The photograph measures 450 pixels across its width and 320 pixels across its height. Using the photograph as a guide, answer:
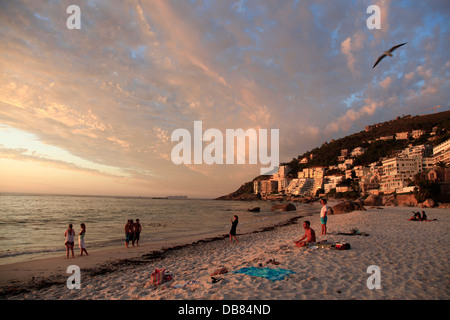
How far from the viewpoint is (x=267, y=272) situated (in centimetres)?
662

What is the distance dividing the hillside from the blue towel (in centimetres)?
11024

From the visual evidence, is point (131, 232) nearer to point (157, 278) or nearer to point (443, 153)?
point (157, 278)

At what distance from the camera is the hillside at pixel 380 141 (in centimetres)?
11251

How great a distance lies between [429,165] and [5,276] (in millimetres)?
95049

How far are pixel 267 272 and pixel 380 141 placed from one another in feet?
517

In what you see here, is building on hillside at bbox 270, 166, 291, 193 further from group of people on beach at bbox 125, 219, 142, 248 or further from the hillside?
group of people on beach at bbox 125, 219, 142, 248

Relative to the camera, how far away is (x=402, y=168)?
72750mm

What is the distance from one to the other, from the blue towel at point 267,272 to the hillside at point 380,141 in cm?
11024

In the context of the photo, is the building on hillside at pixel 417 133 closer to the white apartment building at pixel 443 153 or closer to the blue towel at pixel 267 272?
the white apartment building at pixel 443 153

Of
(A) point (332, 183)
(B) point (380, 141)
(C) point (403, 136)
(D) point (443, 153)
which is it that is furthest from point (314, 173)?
(D) point (443, 153)
